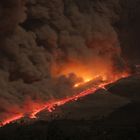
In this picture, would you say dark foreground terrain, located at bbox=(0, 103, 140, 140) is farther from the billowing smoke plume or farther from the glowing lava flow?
the billowing smoke plume

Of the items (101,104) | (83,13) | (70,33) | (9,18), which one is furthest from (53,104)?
(83,13)

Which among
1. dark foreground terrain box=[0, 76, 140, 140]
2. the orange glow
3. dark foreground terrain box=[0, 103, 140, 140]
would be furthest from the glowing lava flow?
dark foreground terrain box=[0, 103, 140, 140]

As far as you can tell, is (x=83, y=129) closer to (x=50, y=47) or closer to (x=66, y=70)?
(x=50, y=47)

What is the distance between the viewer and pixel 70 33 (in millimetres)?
35719

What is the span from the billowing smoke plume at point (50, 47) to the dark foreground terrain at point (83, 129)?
294cm

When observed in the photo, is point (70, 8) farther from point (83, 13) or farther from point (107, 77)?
point (107, 77)

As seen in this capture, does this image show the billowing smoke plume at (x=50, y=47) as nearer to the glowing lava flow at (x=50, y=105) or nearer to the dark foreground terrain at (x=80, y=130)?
the glowing lava flow at (x=50, y=105)

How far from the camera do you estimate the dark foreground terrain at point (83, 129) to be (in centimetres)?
2192

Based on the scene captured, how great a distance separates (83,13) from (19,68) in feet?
31.5

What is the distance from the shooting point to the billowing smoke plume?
94.1 feet

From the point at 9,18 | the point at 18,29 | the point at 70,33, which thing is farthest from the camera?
the point at 70,33

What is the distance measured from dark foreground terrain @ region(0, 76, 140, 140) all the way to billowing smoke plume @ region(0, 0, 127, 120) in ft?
9.64

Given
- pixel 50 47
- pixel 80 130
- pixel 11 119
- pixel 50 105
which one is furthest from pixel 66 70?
pixel 80 130

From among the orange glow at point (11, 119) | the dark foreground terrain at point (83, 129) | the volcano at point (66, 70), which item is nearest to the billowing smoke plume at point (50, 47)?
the volcano at point (66, 70)
